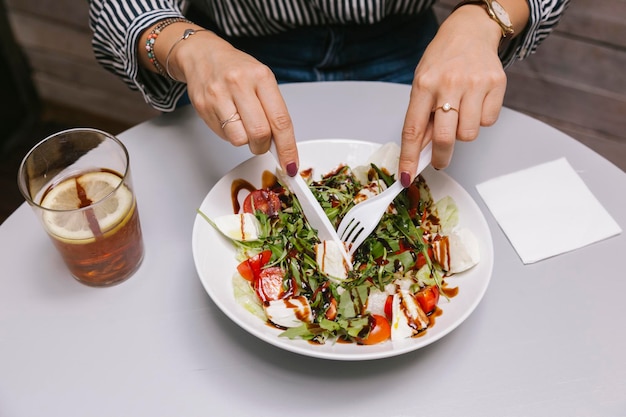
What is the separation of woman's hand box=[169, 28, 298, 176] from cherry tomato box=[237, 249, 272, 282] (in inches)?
5.3

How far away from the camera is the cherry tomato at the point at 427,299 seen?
0.85 meters

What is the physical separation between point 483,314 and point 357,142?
0.37m

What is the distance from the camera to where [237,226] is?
3.05 feet

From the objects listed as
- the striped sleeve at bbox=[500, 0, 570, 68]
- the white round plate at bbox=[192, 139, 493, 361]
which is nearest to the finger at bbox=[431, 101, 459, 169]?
the white round plate at bbox=[192, 139, 493, 361]

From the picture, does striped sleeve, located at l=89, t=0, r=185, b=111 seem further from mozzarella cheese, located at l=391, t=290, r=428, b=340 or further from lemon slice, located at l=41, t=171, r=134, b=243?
mozzarella cheese, located at l=391, t=290, r=428, b=340

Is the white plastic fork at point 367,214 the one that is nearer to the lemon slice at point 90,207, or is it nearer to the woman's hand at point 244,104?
the woman's hand at point 244,104

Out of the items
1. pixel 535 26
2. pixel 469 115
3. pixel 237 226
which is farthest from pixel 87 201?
pixel 535 26

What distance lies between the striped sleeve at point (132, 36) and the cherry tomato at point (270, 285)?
0.48m

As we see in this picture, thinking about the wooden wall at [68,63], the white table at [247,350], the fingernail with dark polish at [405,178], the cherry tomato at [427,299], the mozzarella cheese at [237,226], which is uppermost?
the fingernail with dark polish at [405,178]

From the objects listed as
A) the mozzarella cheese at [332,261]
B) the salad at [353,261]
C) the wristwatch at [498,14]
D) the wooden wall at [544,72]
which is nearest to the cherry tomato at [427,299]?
the salad at [353,261]

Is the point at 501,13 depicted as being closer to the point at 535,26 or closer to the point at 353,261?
the point at 535,26

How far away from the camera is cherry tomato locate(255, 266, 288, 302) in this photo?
0.86m

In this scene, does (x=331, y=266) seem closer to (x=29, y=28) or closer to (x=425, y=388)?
(x=425, y=388)

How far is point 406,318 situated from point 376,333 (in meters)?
0.05
